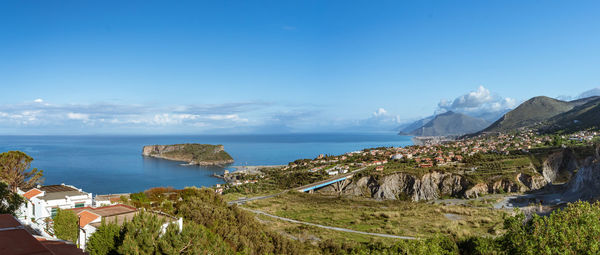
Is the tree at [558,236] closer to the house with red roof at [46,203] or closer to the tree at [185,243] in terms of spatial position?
the tree at [185,243]

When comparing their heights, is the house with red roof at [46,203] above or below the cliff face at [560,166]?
above

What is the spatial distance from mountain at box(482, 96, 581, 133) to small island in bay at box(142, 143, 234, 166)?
12286cm

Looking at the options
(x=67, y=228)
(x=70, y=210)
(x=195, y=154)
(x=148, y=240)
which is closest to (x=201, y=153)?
(x=195, y=154)

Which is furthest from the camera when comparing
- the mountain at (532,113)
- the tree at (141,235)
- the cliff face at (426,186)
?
the mountain at (532,113)

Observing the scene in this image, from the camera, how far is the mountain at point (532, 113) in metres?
148

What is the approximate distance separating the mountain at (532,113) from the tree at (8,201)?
164 meters

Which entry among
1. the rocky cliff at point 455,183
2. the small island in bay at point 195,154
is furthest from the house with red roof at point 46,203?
the small island in bay at point 195,154

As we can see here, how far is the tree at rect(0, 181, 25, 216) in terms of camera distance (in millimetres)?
16069

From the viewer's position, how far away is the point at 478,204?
38.0 metres

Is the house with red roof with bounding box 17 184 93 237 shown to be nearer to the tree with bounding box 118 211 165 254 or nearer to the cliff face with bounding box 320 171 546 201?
the tree with bounding box 118 211 165 254

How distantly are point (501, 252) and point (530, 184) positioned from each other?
44.6 m

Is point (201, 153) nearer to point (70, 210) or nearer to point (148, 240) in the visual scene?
Answer: point (70, 210)

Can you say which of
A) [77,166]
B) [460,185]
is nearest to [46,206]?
[460,185]

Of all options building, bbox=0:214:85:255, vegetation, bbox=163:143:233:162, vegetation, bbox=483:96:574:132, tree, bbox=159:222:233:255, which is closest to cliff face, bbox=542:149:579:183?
tree, bbox=159:222:233:255
